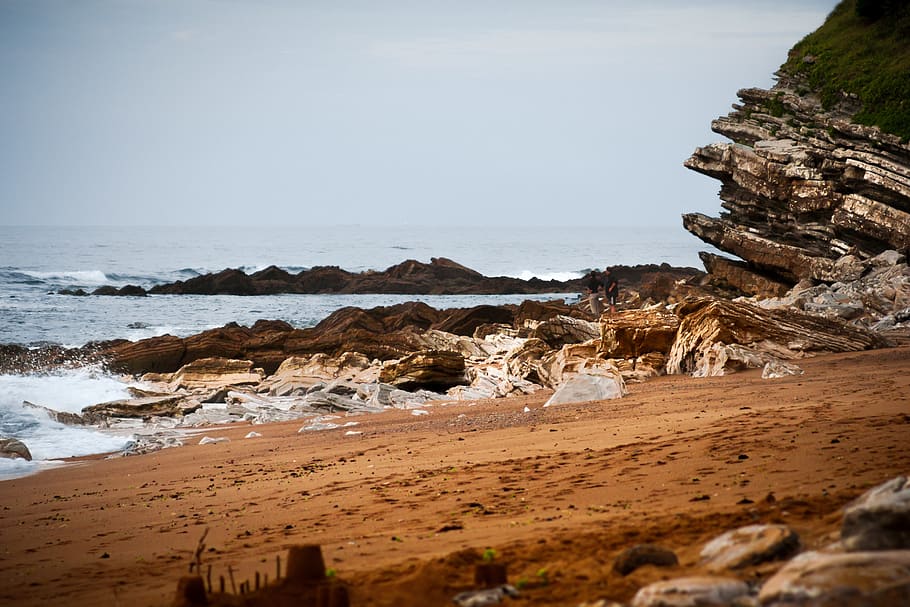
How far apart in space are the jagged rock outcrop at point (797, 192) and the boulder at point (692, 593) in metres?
23.3

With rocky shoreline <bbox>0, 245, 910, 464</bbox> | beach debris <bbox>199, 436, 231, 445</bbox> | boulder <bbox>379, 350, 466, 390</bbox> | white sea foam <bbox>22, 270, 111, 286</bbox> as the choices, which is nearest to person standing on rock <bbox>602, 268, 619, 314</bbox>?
rocky shoreline <bbox>0, 245, 910, 464</bbox>

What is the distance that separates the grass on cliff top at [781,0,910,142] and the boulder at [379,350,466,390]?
16.1 m

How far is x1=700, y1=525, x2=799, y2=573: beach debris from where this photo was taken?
3889mm

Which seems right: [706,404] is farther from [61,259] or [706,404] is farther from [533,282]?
[61,259]

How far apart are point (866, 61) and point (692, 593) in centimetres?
3116

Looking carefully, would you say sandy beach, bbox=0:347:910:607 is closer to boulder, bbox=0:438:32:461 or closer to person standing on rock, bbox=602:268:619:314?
boulder, bbox=0:438:32:461

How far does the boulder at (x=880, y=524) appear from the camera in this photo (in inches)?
141

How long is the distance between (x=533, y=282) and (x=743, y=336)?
46.6m

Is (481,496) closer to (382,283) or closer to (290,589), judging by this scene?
(290,589)

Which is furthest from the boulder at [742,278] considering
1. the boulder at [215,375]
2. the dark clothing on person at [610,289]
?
the boulder at [215,375]

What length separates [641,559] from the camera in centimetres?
412

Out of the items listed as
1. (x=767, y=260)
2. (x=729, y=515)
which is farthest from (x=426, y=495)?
(x=767, y=260)

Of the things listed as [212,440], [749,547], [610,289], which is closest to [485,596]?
[749,547]

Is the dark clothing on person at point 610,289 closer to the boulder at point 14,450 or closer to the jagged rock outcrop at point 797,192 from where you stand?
the jagged rock outcrop at point 797,192
